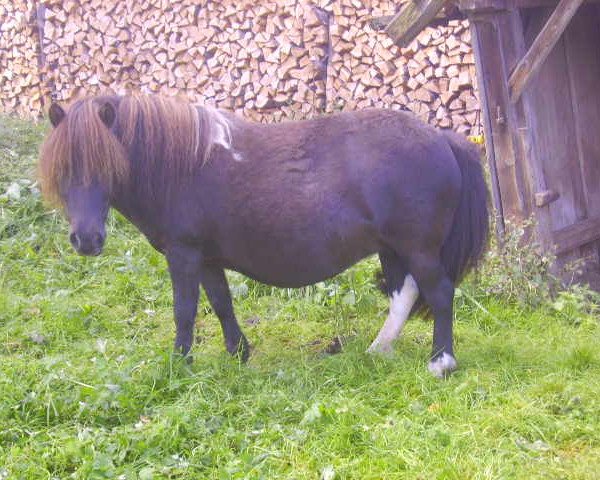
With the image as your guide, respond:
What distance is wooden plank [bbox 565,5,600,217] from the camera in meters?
6.46

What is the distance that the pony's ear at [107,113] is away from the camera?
13.5ft

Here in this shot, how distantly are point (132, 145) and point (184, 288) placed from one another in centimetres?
85

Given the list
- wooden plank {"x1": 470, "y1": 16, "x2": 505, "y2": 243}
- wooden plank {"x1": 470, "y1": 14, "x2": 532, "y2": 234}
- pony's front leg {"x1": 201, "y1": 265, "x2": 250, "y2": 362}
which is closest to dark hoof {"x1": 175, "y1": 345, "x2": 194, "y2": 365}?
pony's front leg {"x1": 201, "y1": 265, "x2": 250, "y2": 362}

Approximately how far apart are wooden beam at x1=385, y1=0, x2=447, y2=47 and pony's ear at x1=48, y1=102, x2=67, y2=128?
2409 mm

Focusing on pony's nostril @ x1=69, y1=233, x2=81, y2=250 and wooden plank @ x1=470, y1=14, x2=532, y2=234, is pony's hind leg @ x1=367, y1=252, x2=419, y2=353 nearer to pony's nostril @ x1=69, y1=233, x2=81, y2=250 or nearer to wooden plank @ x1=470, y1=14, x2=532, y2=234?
wooden plank @ x1=470, y1=14, x2=532, y2=234

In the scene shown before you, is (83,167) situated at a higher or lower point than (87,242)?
higher

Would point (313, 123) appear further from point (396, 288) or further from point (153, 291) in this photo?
point (153, 291)

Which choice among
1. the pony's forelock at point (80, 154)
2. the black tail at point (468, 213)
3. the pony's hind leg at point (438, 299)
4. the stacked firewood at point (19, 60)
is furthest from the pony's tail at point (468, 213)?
the stacked firewood at point (19, 60)

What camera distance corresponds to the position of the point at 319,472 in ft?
11.1

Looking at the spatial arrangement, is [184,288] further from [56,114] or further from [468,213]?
[468,213]

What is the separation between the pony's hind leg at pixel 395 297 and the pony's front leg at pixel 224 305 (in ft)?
2.61

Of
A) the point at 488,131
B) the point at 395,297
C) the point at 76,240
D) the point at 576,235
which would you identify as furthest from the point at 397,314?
the point at 576,235

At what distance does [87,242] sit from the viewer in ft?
13.2

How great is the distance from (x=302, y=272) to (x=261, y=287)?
5.23 ft
